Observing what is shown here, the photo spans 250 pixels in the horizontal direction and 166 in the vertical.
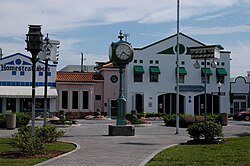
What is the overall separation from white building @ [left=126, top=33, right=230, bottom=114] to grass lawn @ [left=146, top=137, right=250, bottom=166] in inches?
1477

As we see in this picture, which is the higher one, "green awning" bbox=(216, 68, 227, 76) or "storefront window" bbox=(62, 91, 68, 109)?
"green awning" bbox=(216, 68, 227, 76)

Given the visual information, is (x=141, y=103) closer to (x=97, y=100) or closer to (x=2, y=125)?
(x=97, y=100)

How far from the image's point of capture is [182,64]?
56.3 metres

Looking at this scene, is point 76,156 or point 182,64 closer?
point 76,156

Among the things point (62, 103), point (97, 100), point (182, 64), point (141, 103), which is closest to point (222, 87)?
point (182, 64)

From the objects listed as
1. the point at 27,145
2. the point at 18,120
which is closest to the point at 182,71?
the point at 18,120

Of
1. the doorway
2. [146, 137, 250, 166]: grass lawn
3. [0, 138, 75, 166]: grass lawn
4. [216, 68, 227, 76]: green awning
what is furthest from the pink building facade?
[146, 137, 250, 166]: grass lawn

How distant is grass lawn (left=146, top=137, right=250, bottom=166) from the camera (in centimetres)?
1326

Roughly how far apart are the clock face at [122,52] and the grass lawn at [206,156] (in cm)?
977

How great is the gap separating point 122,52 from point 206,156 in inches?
482

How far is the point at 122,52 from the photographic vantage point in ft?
85.6

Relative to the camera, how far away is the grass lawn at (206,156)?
13258 millimetres

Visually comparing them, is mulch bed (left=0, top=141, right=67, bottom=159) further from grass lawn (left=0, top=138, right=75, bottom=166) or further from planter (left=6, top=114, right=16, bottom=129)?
planter (left=6, top=114, right=16, bottom=129)

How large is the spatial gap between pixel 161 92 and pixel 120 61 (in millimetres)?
30040
